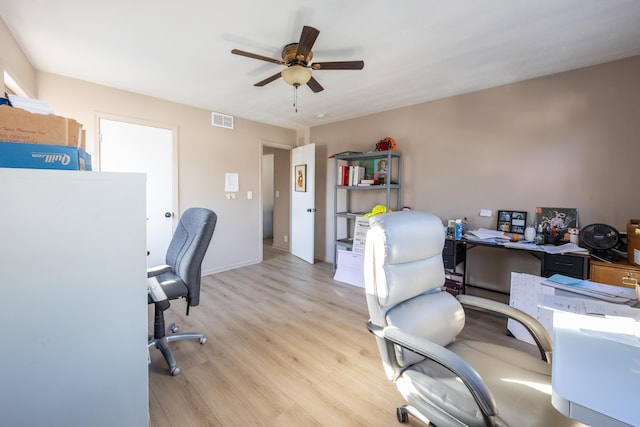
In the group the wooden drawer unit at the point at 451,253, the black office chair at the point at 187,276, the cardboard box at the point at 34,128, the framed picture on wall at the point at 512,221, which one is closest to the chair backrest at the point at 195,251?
the black office chair at the point at 187,276

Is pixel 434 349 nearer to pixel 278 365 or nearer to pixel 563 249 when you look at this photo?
pixel 278 365

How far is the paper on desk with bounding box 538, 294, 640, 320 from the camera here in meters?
1.35

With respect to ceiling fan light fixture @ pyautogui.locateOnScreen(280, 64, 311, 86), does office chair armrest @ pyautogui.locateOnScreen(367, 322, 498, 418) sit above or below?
below

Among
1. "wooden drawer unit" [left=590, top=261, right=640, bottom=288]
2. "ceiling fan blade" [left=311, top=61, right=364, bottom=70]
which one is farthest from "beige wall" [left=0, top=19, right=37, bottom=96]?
"wooden drawer unit" [left=590, top=261, right=640, bottom=288]

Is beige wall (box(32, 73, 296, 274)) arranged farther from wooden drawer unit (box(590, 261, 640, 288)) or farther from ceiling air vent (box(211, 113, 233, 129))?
wooden drawer unit (box(590, 261, 640, 288))

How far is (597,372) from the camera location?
706mm

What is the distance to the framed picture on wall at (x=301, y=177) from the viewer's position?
4676 millimetres

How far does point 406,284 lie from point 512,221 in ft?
7.85

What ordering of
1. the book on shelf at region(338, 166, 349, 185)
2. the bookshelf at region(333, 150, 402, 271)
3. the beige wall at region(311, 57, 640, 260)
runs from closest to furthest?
the beige wall at region(311, 57, 640, 260) → the bookshelf at region(333, 150, 402, 271) → the book on shelf at region(338, 166, 349, 185)

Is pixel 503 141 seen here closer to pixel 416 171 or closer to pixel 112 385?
pixel 416 171

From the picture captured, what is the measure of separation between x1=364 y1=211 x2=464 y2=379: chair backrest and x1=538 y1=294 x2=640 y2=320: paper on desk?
69 centimetres

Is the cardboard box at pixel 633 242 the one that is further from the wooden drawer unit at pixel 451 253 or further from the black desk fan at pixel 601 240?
the wooden drawer unit at pixel 451 253

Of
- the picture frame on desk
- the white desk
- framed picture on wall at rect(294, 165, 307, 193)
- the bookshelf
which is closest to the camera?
the white desk

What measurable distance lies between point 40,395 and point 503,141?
13.0 ft
